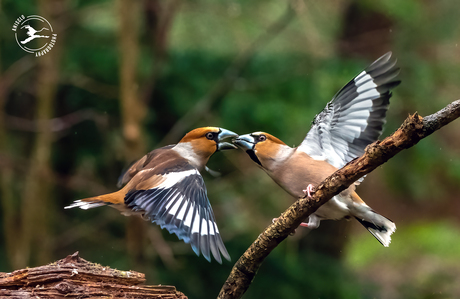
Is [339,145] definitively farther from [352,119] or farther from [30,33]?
[30,33]

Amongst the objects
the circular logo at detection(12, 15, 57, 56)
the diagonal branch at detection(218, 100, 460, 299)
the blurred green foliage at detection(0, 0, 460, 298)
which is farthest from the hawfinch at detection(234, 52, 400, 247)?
the circular logo at detection(12, 15, 57, 56)

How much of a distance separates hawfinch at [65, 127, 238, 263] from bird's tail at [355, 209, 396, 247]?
96cm

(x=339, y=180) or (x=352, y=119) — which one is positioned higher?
(x=352, y=119)

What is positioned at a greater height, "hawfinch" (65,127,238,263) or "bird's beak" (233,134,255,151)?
"bird's beak" (233,134,255,151)

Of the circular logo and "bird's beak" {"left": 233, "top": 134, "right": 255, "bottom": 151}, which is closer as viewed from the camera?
"bird's beak" {"left": 233, "top": 134, "right": 255, "bottom": 151}

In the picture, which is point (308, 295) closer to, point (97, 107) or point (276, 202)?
point (276, 202)

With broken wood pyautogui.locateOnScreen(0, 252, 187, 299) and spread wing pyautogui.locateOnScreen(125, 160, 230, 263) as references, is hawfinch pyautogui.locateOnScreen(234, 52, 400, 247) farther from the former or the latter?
broken wood pyautogui.locateOnScreen(0, 252, 187, 299)

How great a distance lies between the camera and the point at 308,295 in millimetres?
5324

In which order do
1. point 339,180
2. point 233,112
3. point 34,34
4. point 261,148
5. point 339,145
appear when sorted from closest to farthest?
point 339,180 < point 261,148 < point 339,145 < point 233,112 < point 34,34

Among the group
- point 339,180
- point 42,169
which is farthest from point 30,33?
point 339,180

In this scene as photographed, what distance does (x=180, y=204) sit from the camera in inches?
97.9

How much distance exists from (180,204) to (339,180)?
882 mm

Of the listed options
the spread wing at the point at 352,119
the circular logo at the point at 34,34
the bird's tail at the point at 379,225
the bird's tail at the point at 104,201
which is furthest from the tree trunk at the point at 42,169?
the bird's tail at the point at 379,225

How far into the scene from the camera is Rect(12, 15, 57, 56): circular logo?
5137mm
